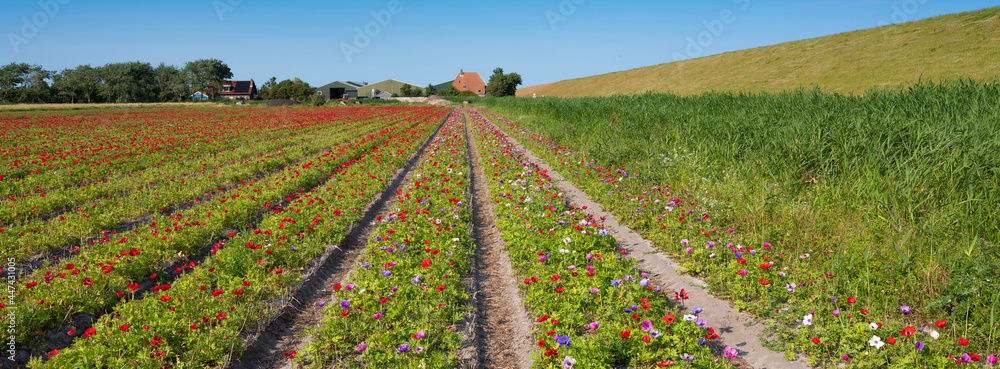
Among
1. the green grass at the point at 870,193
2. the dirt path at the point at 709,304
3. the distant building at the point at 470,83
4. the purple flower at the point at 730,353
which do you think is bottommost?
the dirt path at the point at 709,304

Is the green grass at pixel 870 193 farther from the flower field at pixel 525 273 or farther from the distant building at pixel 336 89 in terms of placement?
the distant building at pixel 336 89

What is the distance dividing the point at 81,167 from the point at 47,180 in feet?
6.05

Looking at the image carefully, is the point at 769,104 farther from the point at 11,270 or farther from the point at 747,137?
the point at 11,270

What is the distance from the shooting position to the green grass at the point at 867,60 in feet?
90.2

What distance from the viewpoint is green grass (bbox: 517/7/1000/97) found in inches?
1082

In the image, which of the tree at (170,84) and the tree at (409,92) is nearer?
the tree at (170,84)

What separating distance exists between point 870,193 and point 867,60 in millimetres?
38213

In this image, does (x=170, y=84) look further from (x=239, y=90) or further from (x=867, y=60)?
(x=867, y=60)

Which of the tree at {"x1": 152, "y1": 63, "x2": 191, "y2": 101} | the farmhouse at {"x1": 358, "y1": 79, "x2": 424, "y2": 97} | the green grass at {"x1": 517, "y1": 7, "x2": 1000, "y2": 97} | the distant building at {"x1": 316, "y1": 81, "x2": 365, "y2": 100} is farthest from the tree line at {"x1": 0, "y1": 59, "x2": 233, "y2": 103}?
the green grass at {"x1": 517, "y1": 7, "x2": 1000, "y2": 97}

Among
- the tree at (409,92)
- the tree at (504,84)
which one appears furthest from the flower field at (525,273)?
the tree at (409,92)

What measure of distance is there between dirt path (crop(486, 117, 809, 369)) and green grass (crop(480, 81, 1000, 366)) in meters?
0.19

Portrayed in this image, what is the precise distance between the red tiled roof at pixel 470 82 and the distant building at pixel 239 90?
5219cm

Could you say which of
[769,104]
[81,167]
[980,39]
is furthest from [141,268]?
[980,39]

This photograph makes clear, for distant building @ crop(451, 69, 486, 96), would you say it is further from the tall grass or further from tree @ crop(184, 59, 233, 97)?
the tall grass
